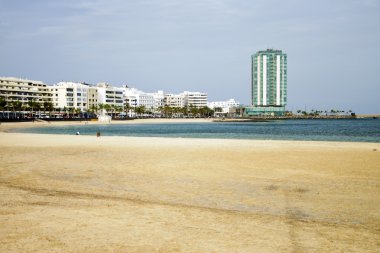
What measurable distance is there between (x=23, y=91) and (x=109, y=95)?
43.6 metres

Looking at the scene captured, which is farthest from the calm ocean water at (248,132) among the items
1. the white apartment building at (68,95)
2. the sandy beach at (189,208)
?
the white apartment building at (68,95)

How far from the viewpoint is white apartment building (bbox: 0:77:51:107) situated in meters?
145

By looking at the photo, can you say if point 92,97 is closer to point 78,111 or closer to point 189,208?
point 78,111

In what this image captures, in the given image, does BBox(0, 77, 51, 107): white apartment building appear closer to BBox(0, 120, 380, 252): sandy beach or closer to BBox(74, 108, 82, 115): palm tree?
BBox(74, 108, 82, 115): palm tree

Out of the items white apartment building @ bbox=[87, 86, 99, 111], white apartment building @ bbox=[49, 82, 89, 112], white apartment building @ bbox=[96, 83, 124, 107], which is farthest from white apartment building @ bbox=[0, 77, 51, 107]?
white apartment building @ bbox=[96, 83, 124, 107]

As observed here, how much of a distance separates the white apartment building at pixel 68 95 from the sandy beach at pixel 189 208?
504 ft

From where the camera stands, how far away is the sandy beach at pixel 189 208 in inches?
257

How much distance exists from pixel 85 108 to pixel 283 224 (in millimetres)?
170412

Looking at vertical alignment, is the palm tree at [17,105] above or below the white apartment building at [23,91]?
below

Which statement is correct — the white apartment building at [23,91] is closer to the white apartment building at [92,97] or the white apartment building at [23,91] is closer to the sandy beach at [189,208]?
the white apartment building at [92,97]

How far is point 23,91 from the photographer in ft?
497

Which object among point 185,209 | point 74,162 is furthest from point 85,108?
point 185,209

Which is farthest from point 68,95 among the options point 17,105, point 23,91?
point 17,105

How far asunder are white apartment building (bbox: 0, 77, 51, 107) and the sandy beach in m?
141
